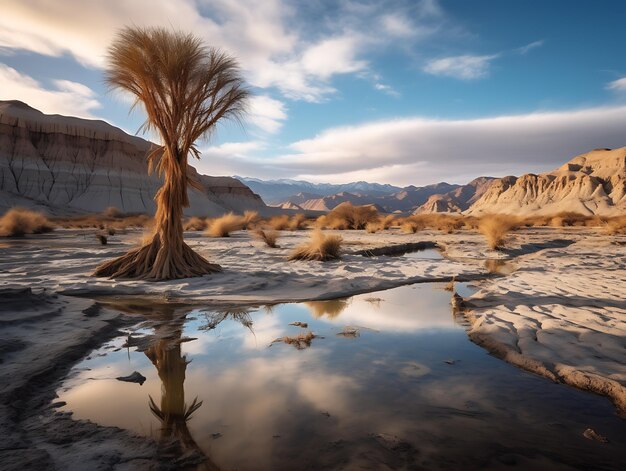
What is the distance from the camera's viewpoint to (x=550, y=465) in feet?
6.31

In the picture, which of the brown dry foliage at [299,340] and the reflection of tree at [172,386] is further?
the brown dry foliage at [299,340]

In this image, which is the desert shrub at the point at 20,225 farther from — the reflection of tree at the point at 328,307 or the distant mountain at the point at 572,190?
the distant mountain at the point at 572,190

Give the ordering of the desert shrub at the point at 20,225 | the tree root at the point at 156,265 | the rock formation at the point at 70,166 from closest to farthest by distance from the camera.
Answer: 1. the tree root at the point at 156,265
2. the desert shrub at the point at 20,225
3. the rock formation at the point at 70,166

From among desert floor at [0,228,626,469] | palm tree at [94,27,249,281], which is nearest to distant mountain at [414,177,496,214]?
desert floor at [0,228,626,469]

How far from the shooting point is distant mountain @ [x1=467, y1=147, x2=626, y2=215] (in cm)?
6017

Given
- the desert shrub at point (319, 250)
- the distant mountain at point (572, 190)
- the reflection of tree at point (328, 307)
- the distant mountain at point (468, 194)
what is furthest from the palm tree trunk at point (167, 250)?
the distant mountain at point (468, 194)

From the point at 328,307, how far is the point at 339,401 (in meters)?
2.96

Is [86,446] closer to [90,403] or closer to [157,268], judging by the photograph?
[90,403]

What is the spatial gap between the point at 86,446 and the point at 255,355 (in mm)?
1666

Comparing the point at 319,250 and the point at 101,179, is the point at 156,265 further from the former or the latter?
the point at 101,179

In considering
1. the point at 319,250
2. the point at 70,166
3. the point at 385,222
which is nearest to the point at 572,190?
the point at 385,222

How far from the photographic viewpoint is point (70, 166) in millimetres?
52938

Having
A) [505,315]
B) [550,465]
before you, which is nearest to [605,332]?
[505,315]

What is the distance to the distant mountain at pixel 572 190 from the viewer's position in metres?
60.2
